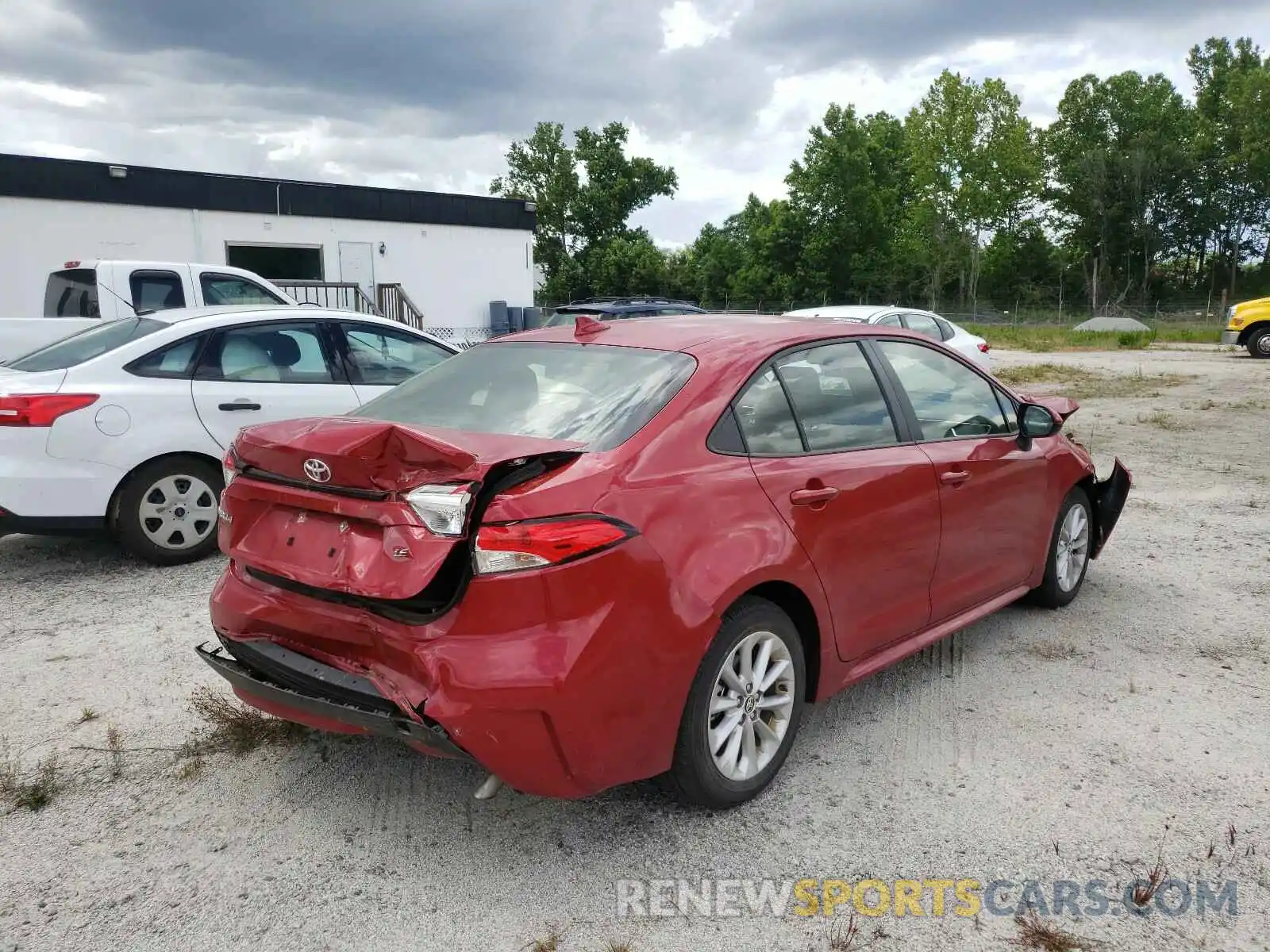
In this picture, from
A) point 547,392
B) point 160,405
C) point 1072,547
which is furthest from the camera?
point 160,405

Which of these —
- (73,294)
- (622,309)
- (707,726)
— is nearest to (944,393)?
(707,726)

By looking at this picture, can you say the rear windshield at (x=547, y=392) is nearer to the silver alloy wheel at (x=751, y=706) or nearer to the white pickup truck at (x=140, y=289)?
the silver alloy wheel at (x=751, y=706)

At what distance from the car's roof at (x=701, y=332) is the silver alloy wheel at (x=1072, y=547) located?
1627 mm

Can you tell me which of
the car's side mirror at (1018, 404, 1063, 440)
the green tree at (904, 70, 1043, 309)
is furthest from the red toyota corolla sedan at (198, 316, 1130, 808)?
the green tree at (904, 70, 1043, 309)

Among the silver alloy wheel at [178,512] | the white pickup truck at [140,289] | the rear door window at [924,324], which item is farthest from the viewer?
the rear door window at [924,324]

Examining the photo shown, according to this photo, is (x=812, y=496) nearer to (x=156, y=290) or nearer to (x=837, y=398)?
(x=837, y=398)

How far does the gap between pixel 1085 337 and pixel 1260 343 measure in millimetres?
11580

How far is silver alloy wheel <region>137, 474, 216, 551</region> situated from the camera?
590cm

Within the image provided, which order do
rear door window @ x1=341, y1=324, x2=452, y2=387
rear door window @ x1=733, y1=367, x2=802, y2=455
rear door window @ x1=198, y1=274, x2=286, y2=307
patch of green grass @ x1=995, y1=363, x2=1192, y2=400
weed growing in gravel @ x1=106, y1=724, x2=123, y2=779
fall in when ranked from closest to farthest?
rear door window @ x1=733, y1=367, x2=802, y2=455 → weed growing in gravel @ x1=106, y1=724, x2=123, y2=779 → rear door window @ x1=341, y1=324, x2=452, y2=387 → rear door window @ x1=198, y1=274, x2=286, y2=307 → patch of green grass @ x1=995, y1=363, x2=1192, y2=400

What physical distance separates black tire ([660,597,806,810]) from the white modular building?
55.3ft

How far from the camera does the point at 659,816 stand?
3.23 m

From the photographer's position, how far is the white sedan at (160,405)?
5473 millimetres

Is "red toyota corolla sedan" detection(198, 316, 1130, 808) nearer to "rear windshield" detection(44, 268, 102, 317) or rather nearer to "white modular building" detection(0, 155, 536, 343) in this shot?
"rear windshield" detection(44, 268, 102, 317)

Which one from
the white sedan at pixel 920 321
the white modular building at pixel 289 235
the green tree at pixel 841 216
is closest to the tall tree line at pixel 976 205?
the green tree at pixel 841 216
